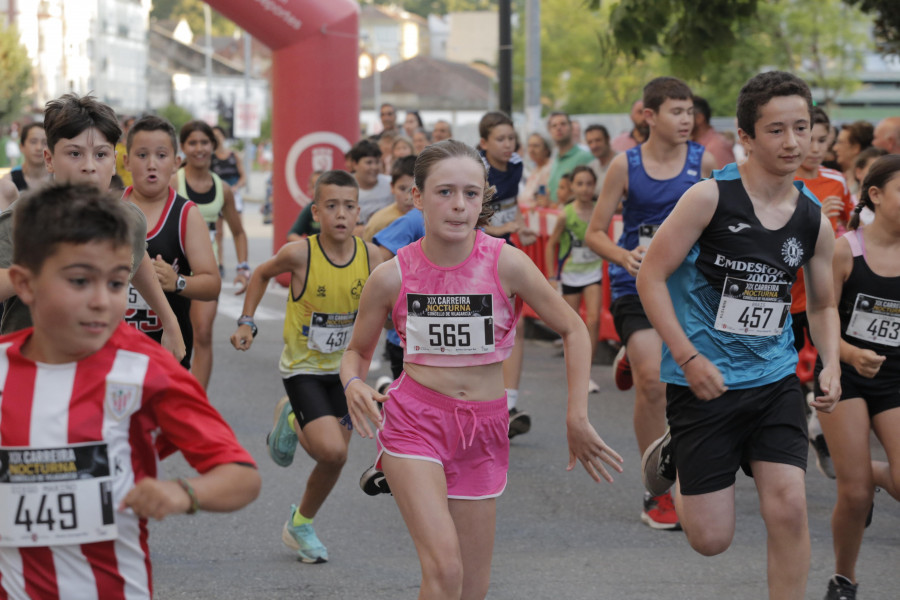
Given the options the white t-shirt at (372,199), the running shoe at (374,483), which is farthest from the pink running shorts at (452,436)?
the white t-shirt at (372,199)

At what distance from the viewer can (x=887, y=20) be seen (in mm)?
12188

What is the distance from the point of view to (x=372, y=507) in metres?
6.84

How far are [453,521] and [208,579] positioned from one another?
181 centimetres

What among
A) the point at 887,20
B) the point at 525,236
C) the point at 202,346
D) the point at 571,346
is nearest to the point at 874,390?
the point at 571,346

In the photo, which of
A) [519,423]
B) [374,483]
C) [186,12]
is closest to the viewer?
[374,483]

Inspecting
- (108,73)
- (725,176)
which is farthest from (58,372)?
(108,73)

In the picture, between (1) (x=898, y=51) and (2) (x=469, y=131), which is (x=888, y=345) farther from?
(2) (x=469, y=131)

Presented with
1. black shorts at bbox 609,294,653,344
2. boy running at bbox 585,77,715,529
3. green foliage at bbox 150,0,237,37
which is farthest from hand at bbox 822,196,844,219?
green foliage at bbox 150,0,237,37

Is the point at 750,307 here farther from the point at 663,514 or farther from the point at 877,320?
the point at 663,514

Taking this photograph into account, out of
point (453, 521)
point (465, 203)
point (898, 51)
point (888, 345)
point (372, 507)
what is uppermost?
point (898, 51)

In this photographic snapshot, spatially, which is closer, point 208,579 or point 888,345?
point 888,345

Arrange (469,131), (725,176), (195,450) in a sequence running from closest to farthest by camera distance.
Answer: (195,450) → (725,176) → (469,131)

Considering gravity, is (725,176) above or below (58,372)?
above

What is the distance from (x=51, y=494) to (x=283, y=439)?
3.32m
